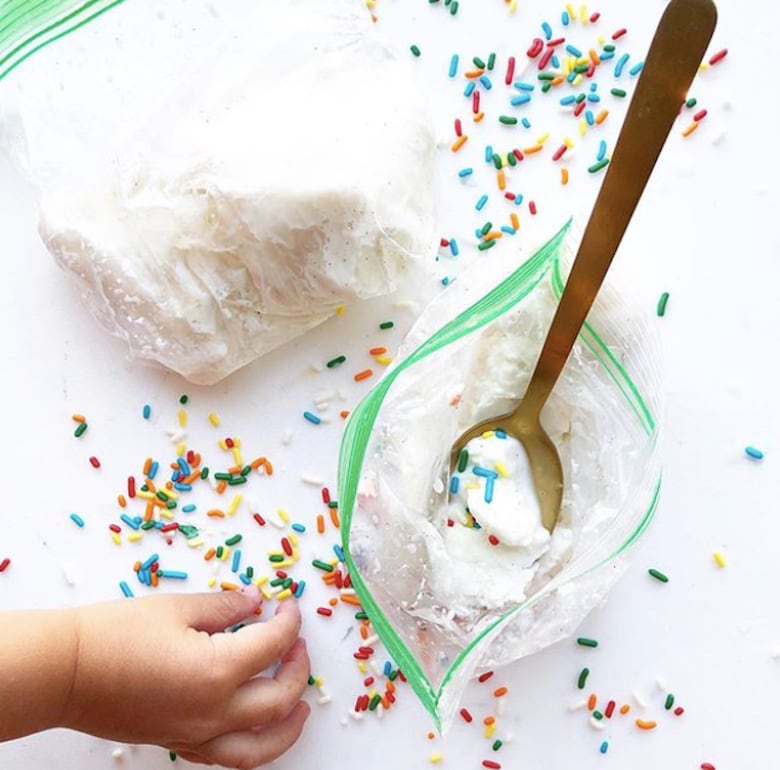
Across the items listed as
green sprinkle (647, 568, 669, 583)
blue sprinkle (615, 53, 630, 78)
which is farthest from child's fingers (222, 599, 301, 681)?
blue sprinkle (615, 53, 630, 78)

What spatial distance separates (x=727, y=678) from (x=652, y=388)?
28 cm

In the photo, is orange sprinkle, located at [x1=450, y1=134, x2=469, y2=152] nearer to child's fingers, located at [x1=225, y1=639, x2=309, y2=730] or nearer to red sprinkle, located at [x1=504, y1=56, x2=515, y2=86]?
red sprinkle, located at [x1=504, y1=56, x2=515, y2=86]

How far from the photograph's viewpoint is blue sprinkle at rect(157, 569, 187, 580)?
39.2 inches

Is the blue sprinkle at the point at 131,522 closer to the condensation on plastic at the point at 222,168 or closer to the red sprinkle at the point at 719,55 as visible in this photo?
the condensation on plastic at the point at 222,168

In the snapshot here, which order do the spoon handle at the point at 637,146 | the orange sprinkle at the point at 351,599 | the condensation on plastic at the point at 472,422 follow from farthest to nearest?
the orange sprinkle at the point at 351,599 < the condensation on plastic at the point at 472,422 < the spoon handle at the point at 637,146

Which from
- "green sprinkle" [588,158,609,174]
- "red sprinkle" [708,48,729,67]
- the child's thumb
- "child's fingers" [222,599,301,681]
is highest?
"red sprinkle" [708,48,729,67]

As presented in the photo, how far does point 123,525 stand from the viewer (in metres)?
1.00

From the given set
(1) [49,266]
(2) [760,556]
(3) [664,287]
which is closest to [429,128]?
(3) [664,287]

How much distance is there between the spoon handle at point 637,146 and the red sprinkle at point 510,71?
0.86ft

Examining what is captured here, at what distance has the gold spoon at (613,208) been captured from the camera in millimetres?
644

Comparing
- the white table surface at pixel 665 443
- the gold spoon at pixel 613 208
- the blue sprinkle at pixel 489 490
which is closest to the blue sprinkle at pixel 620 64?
the white table surface at pixel 665 443

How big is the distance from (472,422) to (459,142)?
0.26 m

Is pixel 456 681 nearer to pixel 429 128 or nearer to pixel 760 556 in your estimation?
pixel 760 556

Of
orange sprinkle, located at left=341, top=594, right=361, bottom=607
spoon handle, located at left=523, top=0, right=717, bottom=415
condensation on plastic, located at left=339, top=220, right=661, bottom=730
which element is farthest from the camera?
orange sprinkle, located at left=341, top=594, right=361, bottom=607
